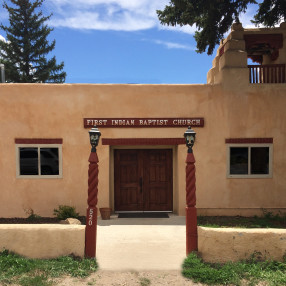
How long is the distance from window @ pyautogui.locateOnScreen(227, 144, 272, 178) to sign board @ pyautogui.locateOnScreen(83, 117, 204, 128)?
1596 millimetres

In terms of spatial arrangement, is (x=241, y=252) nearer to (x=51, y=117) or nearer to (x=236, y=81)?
(x=236, y=81)

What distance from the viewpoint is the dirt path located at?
5.51m

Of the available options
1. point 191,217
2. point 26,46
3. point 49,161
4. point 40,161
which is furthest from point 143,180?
point 26,46

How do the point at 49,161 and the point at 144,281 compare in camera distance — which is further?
the point at 49,161

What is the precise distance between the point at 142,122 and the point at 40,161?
3.81 meters

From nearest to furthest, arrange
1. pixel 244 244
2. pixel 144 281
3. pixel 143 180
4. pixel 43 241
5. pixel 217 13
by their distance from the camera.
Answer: pixel 144 281 < pixel 244 244 < pixel 43 241 < pixel 143 180 < pixel 217 13

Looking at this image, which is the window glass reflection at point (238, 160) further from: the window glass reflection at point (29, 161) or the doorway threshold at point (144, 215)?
the window glass reflection at point (29, 161)

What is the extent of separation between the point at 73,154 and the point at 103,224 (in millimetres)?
2640

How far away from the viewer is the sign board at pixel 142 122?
10523 mm

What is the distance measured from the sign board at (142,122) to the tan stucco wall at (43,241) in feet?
15.9

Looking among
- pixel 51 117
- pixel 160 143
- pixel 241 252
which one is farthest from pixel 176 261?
pixel 51 117

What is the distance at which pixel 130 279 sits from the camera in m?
5.68

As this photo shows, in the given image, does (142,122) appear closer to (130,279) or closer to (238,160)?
(238,160)

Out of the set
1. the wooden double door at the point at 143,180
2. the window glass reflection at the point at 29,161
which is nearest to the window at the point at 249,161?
the wooden double door at the point at 143,180
